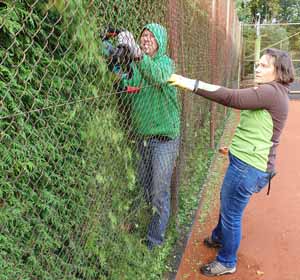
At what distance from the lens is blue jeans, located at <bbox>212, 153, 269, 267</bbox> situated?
9.86 ft

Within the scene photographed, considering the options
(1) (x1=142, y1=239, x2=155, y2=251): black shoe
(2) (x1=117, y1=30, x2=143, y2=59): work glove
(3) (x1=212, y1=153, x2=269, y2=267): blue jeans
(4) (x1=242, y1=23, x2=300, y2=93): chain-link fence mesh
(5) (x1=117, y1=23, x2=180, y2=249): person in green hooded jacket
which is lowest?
(1) (x1=142, y1=239, x2=155, y2=251): black shoe

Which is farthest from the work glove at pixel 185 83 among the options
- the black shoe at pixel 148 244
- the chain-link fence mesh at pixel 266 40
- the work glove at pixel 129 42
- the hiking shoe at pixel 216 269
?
the chain-link fence mesh at pixel 266 40

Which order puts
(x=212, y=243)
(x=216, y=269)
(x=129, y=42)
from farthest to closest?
(x=212, y=243) → (x=216, y=269) → (x=129, y=42)

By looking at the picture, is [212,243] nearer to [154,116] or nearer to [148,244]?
[148,244]

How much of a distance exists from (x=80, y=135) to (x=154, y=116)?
36.7 inches

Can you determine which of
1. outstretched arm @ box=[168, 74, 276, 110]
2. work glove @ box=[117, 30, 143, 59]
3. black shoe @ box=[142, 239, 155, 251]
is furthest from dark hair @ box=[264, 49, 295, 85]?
black shoe @ box=[142, 239, 155, 251]

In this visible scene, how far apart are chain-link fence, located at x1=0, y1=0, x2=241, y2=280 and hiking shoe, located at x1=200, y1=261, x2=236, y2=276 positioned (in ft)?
1.43

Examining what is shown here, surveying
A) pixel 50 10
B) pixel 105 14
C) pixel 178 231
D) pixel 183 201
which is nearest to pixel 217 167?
pixel 183 201

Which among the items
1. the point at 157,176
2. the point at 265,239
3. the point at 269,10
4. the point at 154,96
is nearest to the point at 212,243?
the point at 265,239

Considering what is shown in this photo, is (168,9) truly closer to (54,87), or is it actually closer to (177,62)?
(177,62)

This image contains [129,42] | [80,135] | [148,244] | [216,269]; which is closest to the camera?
[80,135]

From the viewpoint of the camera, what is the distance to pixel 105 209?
7.70ft

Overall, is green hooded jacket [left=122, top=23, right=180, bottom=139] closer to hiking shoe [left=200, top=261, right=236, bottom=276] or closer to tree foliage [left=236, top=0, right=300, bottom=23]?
hiking shoe [left=200, top=261, right=236, bottom=276]

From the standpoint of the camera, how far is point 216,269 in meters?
3.37
